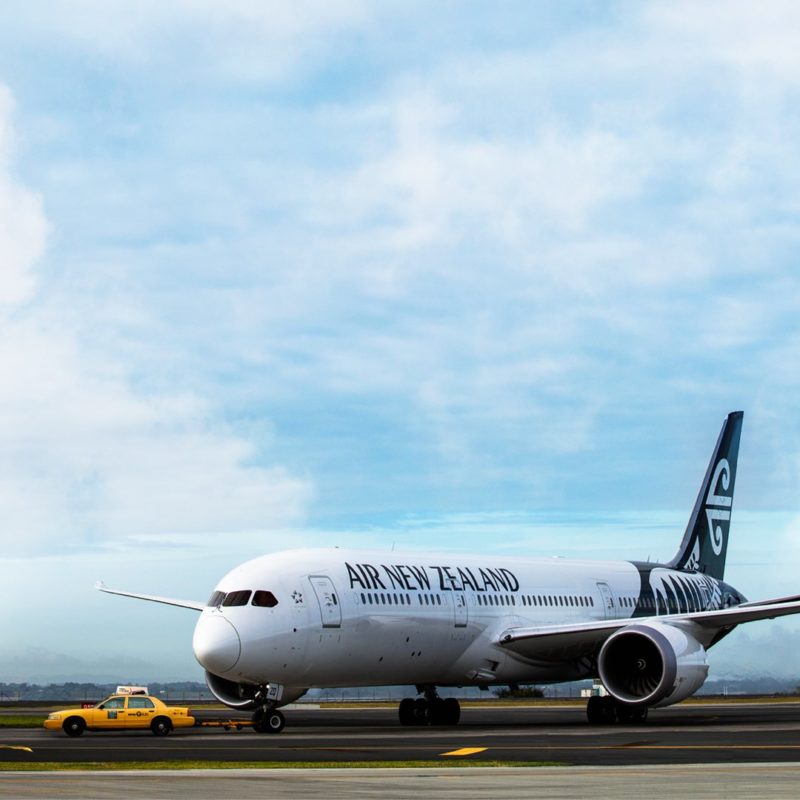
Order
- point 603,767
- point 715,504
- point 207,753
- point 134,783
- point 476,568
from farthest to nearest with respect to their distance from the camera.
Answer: point 715,504 < point 476,568 < point 207,753 < point 603,767 < point 134,783

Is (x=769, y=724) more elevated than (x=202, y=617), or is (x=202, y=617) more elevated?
(x=202, y=617)

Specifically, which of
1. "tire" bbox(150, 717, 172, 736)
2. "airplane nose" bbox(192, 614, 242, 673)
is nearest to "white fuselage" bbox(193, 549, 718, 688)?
"airplane nose" bbox(192, 614, 242, 673)

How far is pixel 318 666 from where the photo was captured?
112 feet

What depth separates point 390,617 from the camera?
117 ft

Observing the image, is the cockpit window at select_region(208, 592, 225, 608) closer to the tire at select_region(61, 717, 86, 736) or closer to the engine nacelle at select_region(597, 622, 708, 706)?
the tire at select_region(61, 717, 86, 736)

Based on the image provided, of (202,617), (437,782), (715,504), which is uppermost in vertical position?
(715,504)

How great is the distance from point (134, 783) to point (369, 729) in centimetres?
1816

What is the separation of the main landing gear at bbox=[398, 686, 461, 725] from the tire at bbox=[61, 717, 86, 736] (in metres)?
8.98

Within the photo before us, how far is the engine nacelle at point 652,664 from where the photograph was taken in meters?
35.9

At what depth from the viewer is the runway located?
23172 millimetres

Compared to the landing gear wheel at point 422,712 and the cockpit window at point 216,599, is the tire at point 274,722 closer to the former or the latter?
the cockpit window at point 216,599

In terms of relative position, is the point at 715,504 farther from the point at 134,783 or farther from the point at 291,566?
the point at 134,783

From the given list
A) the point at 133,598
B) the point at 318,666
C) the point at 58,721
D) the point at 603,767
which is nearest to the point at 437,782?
the point at 603,767

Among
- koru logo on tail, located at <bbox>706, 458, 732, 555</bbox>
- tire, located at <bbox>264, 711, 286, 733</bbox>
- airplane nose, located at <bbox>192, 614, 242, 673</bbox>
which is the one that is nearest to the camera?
airplane nose, located at <bbox>192, 614, 242, 673</bbox>
